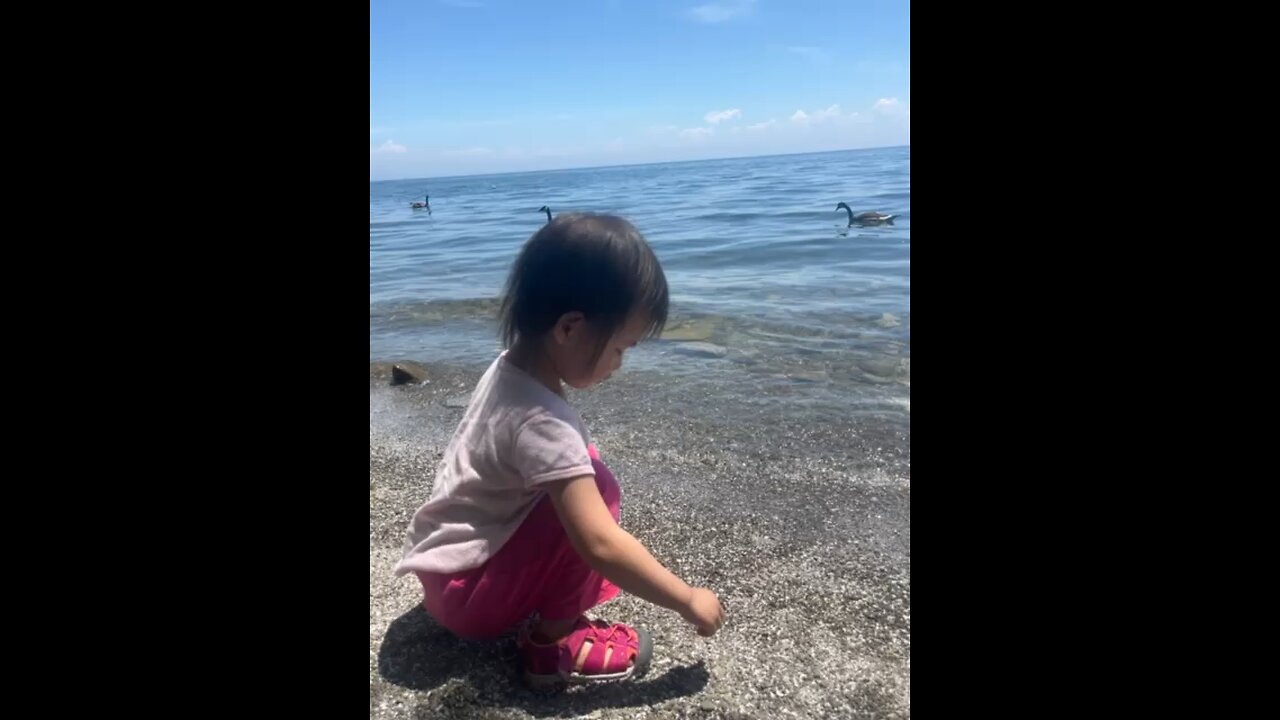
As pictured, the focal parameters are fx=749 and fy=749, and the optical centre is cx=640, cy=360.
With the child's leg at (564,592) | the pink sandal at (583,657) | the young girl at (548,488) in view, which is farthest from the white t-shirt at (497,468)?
the pink sandal at (583,657)

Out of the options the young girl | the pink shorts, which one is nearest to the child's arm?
the young girl

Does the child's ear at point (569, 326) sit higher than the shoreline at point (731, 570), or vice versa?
the child's ear at point (569, 326)

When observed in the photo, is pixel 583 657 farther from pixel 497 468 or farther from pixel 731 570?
pixel 731 570

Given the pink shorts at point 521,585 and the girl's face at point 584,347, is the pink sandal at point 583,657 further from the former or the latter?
the girl's face at point 584,347

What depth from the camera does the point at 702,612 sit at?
1.38 meters

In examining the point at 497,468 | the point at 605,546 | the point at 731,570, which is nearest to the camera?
the point at 605,546

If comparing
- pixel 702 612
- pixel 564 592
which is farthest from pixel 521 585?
pixel 702 612

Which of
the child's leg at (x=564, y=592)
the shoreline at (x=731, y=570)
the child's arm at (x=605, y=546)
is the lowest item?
the shoreline at (x=731, y=570)

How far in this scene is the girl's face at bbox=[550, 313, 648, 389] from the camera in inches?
56.4

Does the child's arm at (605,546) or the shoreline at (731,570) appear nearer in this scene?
the child's arm at (605,546)

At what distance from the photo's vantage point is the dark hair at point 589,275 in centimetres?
140

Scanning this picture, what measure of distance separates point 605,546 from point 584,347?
38cm

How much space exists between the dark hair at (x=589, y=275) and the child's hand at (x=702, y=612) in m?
0.49
